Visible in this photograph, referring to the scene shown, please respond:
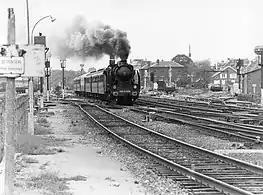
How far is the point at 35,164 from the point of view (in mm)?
11305

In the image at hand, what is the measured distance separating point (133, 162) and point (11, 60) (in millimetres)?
6055

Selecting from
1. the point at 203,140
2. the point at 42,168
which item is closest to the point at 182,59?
the point at 203,140

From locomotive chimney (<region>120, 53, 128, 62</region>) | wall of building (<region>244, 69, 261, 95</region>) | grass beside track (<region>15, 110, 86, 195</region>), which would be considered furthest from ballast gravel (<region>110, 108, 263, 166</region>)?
wall of building (<region>244, 69, 261, 95</region>)

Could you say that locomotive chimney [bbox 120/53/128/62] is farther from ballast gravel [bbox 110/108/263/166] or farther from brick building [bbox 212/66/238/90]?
brick building [bbox 212/66/238/90]

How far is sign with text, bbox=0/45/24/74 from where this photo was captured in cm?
620

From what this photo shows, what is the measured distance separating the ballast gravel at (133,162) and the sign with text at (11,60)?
11.0 ft

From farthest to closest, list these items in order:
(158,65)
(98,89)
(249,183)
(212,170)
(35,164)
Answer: (158,65) → (98,89) → (35,164) → (212,170) → (249,183)

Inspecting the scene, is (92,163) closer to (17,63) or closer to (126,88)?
(17,63)

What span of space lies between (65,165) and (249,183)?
179 inches

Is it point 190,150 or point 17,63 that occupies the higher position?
point 17,63

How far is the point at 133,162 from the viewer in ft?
38.4

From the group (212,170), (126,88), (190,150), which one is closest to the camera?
(212,170)

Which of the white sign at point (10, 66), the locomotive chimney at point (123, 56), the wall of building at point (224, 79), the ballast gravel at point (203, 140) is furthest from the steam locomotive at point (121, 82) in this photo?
the wall of building at point (224, 79)

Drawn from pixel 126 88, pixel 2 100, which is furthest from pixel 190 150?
pixel 126 88
